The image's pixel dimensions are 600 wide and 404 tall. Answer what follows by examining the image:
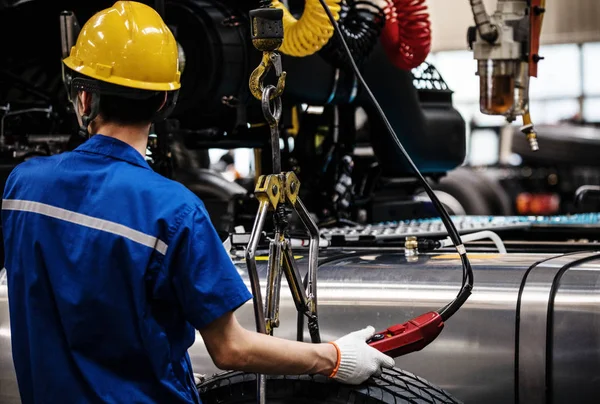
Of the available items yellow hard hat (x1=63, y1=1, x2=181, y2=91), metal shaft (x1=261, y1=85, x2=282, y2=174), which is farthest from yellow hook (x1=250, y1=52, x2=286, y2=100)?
yellow hard hat (x1=63, y1=1, x2=181, y2=91)

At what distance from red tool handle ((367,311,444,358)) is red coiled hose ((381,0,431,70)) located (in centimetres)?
176

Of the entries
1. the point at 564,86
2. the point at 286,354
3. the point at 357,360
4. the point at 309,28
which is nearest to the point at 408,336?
the point at 357,360

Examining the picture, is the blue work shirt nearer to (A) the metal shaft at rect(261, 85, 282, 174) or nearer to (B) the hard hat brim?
(B) the hard hat brim

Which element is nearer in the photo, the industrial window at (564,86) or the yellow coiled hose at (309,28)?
the yellow coiled hose at (309,28)

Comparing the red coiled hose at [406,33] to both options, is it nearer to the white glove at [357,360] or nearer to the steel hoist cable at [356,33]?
the steel hoist cable at [356,33]

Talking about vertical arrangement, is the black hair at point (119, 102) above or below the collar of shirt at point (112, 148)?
above

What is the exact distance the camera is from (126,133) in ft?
5.32

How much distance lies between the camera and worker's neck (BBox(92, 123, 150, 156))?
1.62 m

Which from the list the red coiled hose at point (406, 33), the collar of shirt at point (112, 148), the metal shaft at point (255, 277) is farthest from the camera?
the red coiled hose at point (406, 33)

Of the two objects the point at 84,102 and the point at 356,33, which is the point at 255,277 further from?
the point at 356,33

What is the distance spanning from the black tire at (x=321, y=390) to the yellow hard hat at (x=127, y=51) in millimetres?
708

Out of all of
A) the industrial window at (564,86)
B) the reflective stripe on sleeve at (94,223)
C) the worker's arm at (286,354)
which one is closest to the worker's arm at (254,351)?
the worker's arm at (286,354)

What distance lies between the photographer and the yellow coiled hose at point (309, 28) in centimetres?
287

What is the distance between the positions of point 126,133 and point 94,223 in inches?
7.4
